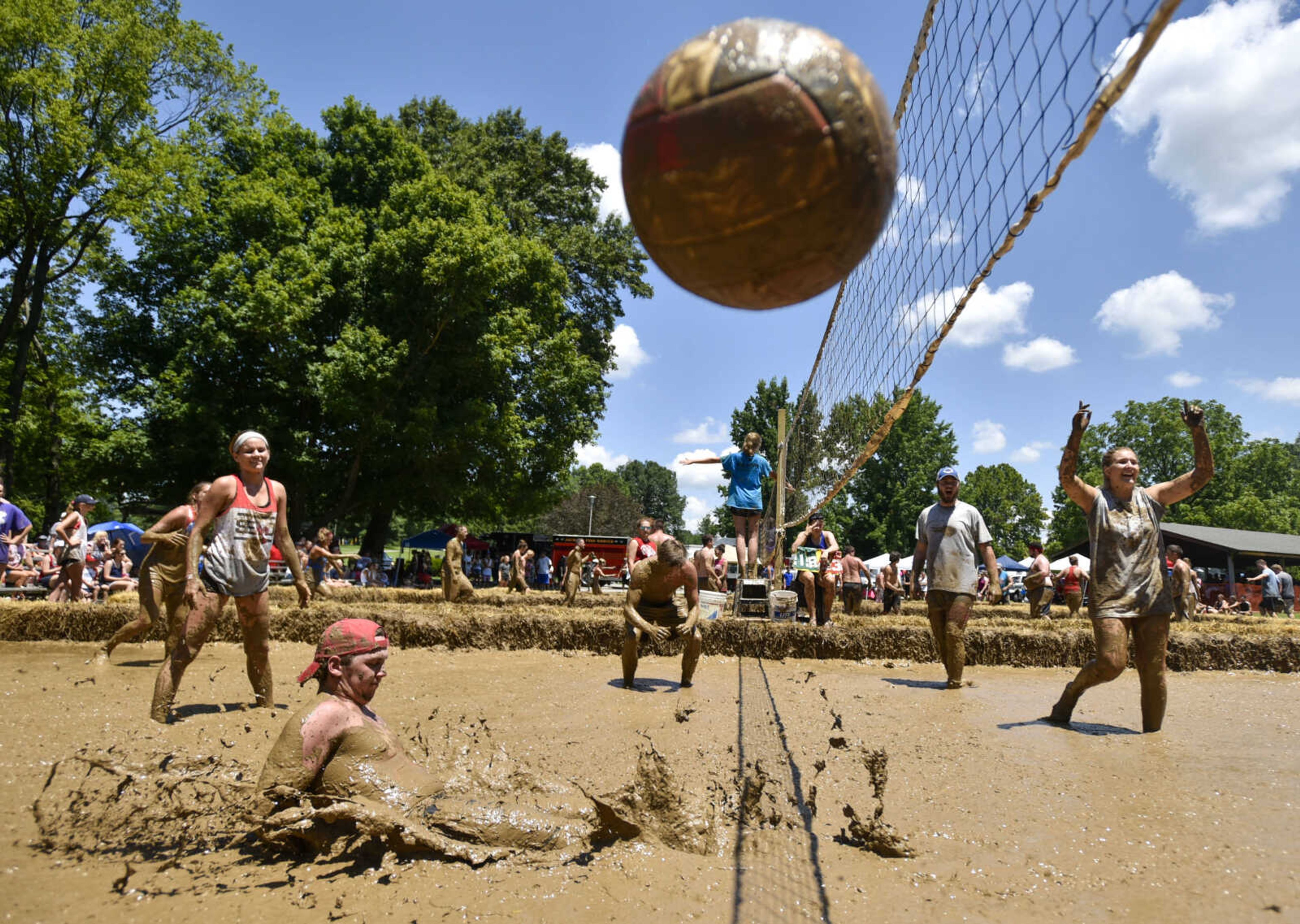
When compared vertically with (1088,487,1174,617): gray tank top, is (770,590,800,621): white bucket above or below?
below

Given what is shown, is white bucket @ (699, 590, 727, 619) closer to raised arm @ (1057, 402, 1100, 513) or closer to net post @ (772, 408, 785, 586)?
net post @ (772, 408, 785, 586)

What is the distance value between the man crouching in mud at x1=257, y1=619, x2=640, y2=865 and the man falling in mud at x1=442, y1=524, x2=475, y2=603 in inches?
412

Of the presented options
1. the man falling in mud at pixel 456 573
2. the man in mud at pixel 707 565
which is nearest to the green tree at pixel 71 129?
the man falling in mud at pixel 456 573

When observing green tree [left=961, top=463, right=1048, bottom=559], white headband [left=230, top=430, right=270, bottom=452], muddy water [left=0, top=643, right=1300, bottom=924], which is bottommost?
muddy water [left=0, top=643, right=1300, bottom=924]

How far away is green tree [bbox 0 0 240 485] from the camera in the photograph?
788 inches

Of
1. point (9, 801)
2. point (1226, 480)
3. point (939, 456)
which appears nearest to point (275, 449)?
point (9, 801)

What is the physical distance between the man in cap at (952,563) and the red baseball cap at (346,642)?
15.9 ft

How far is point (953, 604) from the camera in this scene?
6879mm

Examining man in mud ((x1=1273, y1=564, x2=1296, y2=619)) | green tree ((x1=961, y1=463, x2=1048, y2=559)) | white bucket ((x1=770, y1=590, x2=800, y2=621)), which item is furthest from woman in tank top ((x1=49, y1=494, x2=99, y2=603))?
green tree ((x1=961, y1=463, x2=1048, y2=559))

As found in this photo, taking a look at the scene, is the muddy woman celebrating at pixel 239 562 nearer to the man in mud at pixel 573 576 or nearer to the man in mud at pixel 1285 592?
the man in mud at pixel 573 576

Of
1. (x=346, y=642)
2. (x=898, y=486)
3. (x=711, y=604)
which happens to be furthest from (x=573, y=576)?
(x=898, y=486)

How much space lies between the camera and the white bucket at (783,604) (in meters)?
10.3

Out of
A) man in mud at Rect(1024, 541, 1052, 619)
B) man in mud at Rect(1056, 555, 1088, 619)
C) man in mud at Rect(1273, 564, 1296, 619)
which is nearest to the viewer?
man in mud at Rect(1024, 541, 1052, 619)

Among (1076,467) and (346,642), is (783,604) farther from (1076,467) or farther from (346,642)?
(346,642)
